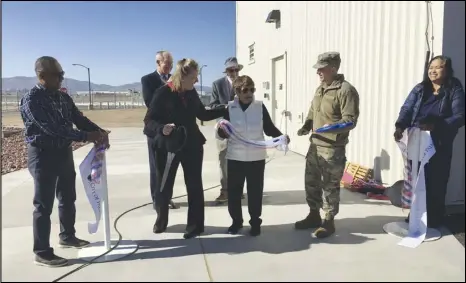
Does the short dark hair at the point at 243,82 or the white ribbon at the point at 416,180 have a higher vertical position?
the short dark hair at the point at 243,82

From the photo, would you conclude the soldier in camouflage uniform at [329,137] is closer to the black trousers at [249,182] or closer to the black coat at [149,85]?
the black trousers at [249,182]

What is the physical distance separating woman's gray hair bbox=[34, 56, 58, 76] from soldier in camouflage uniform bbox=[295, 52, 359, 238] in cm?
225

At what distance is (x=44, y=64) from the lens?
9.72 feet

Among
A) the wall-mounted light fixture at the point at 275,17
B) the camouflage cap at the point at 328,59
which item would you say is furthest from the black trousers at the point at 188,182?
the wall-mounted light fixture at the point at 275,17

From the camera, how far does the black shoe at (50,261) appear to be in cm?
307

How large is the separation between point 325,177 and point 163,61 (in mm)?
2135

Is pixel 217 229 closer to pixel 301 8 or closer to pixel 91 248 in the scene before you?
pixel 91 248

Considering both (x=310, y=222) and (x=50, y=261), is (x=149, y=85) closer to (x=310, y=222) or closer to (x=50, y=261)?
(x=50, y=261)

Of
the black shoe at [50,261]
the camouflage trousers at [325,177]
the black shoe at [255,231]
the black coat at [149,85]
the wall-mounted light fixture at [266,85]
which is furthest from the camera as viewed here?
the wall-mounted light fixture at [266,85]

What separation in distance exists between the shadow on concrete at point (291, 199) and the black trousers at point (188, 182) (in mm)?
1055

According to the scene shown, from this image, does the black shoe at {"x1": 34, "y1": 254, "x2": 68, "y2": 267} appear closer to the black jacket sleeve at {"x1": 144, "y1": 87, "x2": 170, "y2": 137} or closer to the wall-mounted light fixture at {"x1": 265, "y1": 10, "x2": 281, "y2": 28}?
the black jacket sleeve at {"x1": 144, "y1": 87, "x2": 170, "y2": 137}

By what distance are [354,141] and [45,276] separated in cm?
481

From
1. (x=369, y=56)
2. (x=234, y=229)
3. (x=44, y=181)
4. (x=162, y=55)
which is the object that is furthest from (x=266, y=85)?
(x=44, y=181)

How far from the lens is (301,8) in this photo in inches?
319
